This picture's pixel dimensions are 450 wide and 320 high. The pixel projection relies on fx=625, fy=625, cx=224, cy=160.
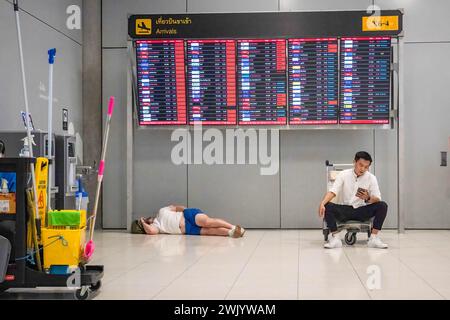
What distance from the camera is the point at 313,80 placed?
7609mm

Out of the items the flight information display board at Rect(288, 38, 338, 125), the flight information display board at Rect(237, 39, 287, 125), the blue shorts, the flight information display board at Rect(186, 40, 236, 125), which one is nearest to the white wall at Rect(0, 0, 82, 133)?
the flight information display board at Rect(186, 40, 236, 125)

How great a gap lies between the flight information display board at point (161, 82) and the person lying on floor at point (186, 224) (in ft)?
3.74

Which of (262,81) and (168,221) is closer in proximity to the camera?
(168,221)

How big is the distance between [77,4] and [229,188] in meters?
3.00

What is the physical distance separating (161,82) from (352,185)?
2.76m

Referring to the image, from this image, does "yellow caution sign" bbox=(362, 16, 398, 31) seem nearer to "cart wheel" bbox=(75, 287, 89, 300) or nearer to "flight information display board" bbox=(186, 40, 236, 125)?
"flight information display board" bbox=(186, 40, 236, 125)

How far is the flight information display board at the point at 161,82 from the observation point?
7.71 m

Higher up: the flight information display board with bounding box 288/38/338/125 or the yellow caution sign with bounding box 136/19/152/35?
the yellow caution sign with bounding box 136/19/152/35

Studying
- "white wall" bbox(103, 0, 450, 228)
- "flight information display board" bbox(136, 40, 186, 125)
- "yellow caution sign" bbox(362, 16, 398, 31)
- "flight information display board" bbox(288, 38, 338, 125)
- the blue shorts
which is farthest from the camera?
"white wall" bbox(103, 0, 450, 228)

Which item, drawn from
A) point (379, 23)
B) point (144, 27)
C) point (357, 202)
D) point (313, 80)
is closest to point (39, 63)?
point (144, 27)

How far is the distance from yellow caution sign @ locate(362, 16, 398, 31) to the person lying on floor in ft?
9.35

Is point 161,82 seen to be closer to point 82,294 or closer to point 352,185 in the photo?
point 352,185

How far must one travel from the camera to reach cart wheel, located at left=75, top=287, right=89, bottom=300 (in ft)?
12.0

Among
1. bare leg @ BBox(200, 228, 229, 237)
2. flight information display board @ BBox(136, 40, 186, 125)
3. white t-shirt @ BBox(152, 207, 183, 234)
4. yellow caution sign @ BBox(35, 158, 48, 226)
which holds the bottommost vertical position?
bare leg @ BBox(200, 228, 229, 237)
